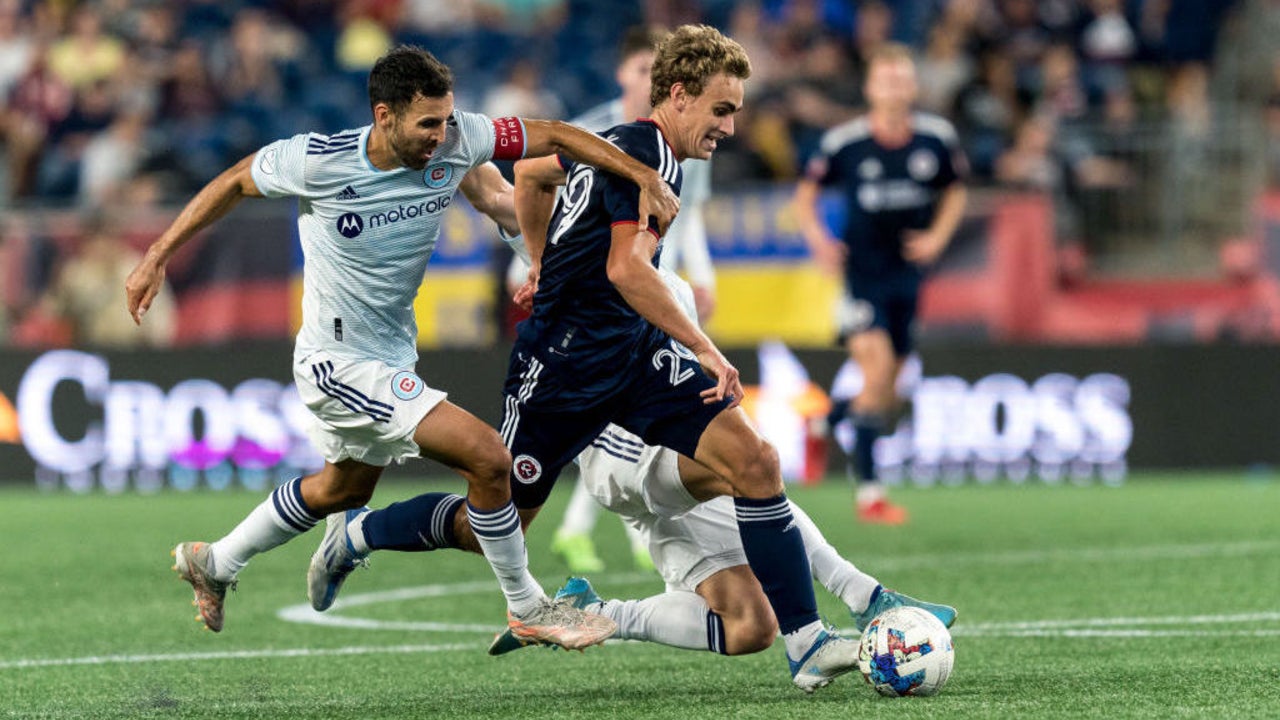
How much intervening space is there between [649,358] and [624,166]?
1.99 feet

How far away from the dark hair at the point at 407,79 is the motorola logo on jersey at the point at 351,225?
35 centimetres

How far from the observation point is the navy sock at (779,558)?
5367 millimetres

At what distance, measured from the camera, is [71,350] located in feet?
45.8

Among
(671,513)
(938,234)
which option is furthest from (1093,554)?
(671,513)

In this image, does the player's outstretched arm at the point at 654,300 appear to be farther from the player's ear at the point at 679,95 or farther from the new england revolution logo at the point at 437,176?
the new england revolution logo at the point at 437,176

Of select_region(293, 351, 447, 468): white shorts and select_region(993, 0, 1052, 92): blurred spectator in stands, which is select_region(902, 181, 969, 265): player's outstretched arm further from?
select_region(293, 351, 447, 468): white shorts

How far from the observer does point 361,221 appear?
228 inches

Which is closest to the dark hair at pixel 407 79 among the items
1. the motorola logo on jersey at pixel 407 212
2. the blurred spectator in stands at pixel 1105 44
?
the motorola logo on jersey at pixel 407 212

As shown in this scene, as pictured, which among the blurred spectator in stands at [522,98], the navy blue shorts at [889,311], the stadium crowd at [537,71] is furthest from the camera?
the blurred spectator in stands at [522,98]

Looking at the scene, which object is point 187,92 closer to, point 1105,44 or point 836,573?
point 1105,44

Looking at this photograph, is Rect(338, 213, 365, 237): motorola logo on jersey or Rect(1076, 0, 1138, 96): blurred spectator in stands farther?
Rect(1076, 0, 1138, 96): blurred spectator in stands

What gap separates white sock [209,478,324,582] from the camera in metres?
6.19

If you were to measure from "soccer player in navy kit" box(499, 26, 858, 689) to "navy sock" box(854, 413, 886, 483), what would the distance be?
5241 mm

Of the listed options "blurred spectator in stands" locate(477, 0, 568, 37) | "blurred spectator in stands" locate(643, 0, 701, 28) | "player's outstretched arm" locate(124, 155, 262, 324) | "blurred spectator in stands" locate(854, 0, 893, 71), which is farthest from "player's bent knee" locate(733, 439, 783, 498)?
A: "blurred spectator in stands" locate(477, 0, 568, 37)
